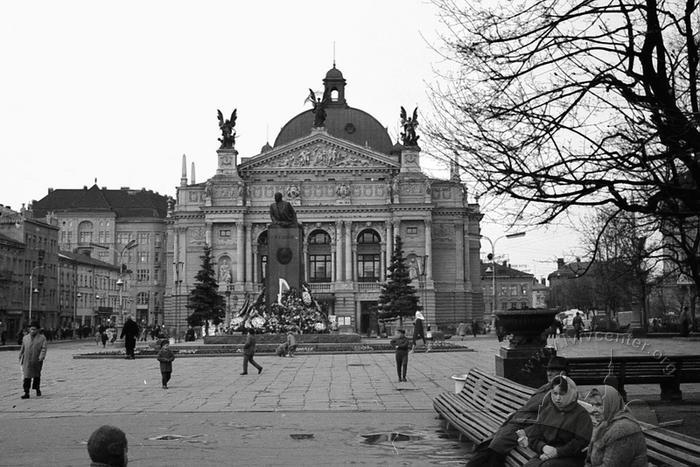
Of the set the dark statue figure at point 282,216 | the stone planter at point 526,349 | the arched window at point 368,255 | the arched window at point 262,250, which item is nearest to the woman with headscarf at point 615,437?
the stone planter at point 526,349

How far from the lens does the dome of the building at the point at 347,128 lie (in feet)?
368

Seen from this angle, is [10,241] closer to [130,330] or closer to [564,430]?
[130,330]

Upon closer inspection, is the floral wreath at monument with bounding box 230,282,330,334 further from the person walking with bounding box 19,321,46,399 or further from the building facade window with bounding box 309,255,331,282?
the building facade window with bounding box 309,255,331,282

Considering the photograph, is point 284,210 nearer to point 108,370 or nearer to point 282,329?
point 282,329

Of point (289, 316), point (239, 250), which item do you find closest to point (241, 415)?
point (289, 316)

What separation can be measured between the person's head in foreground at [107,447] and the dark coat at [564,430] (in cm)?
385

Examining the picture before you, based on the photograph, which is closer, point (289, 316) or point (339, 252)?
point (289, 316)

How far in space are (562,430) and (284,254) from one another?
36163mm

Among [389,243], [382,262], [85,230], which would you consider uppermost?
[85,230]

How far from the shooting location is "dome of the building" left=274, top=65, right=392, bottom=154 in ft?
368

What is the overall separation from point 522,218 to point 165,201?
124898 millimetres

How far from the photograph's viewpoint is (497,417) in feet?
37.0

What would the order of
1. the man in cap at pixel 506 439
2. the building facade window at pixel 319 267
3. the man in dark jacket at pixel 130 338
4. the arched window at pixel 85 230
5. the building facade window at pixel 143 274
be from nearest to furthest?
the man in cap at pixel 506 439 → the man in dark jacket at pixel 130 338 → the building facade window at pixel 319 267 → the building facade window at pixel 143 274 → the arched window at pixel 85 230

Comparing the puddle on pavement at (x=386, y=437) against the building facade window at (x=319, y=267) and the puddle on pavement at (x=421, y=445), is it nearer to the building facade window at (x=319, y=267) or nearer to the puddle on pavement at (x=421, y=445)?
the puddle on pavement at (x=421, y=445)
